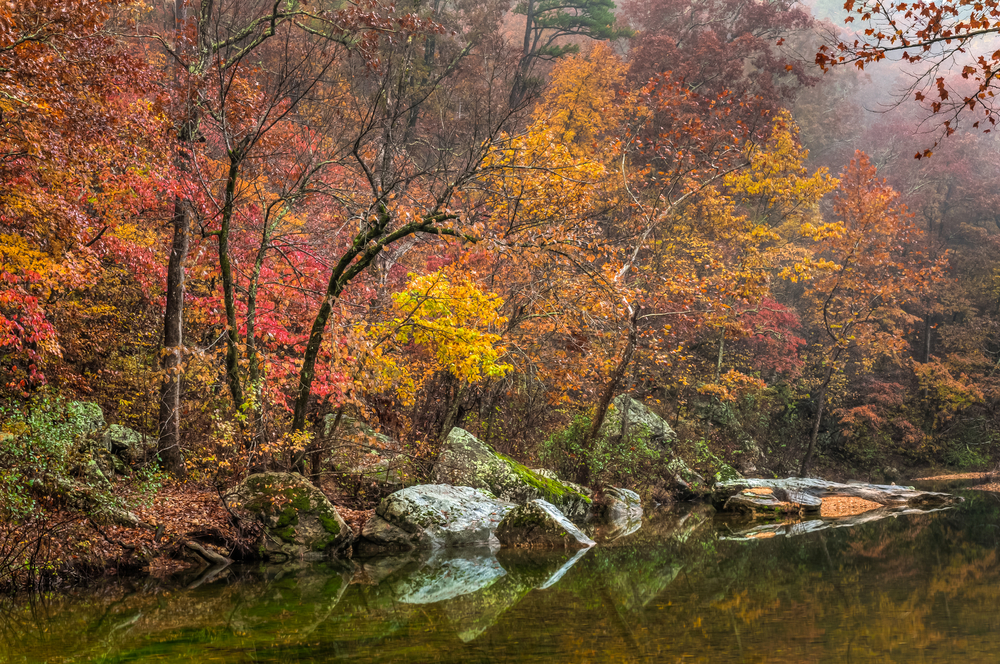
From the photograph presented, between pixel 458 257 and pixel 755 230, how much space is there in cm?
1040

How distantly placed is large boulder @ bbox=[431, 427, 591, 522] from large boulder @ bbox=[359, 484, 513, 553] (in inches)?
41.5

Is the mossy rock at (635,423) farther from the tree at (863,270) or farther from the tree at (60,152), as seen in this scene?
the tree at (60,152)

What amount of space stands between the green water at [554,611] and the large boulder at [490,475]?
2.29 m

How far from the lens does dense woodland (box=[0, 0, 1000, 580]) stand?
29.6 ft

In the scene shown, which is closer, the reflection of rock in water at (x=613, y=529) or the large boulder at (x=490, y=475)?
the reflection of rock in water at (x=613, y=529)

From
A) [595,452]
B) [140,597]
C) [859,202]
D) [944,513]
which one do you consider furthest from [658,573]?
[859,202]

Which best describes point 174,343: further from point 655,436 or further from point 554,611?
point 655,436

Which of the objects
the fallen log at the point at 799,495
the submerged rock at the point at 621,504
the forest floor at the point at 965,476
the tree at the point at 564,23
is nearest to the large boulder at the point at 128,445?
the submerged rock at the point at 621,504

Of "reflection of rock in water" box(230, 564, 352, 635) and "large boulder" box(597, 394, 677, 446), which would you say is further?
"large boulder" box(597, 394, 677, 446)

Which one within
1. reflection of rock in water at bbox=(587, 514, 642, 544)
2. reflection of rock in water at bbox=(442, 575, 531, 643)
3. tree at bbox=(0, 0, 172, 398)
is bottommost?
reflection of rock in water at bbox=(587, 514, 642, 544)

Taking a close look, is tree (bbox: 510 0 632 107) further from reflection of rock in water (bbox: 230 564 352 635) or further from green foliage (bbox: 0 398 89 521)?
green foliage (bbox: 0 398 89 521)

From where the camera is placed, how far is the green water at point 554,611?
517cm

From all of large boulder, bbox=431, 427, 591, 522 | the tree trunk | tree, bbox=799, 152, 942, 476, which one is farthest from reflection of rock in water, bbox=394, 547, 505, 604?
tree, bbox=799, 152, 942, 476

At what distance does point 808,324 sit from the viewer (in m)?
26.2
